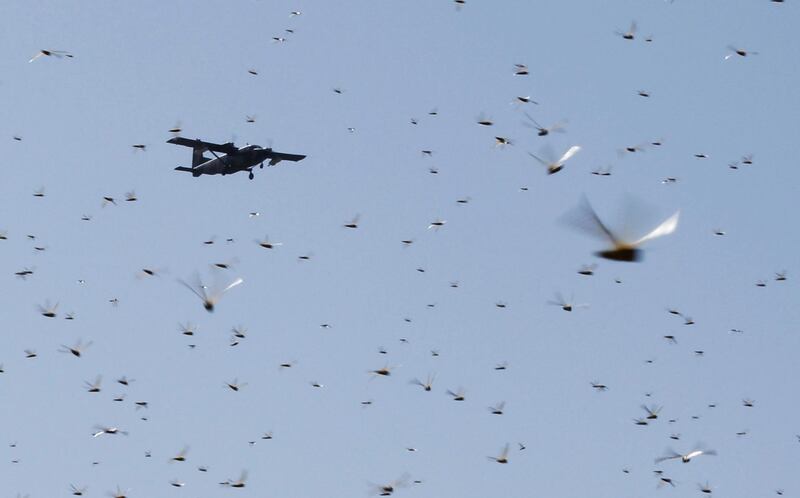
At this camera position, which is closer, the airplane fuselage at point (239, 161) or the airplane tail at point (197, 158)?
the airplane fuselage at point (239, 161)

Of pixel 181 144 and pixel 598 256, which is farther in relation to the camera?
pixel 181 144

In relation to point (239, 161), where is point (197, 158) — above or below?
below

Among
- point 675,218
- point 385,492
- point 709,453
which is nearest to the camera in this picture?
point 675,218

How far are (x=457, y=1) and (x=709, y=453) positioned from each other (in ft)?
61.4

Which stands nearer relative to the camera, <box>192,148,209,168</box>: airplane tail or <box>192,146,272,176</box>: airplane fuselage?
<box>192,146,272,176</box>: airplane fuselage

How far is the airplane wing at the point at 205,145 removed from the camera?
100250 millimetres

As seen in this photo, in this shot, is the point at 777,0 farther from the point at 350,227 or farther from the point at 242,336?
the point at 242,336

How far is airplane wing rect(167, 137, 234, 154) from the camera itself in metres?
100

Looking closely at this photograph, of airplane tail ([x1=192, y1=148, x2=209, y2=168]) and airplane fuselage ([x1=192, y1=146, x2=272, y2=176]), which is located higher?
airplane fuselage ([x1=192, y1=146, x2=272, y2=176])

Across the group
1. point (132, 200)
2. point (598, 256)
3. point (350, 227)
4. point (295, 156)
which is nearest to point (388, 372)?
point (350, 227)

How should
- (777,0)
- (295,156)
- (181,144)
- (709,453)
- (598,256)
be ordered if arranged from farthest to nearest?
(295,156), (181,144), (777,0), (709,453), (598,256)

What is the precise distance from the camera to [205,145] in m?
102

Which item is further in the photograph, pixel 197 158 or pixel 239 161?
pixel 197 158

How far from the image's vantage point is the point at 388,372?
49.0 m
